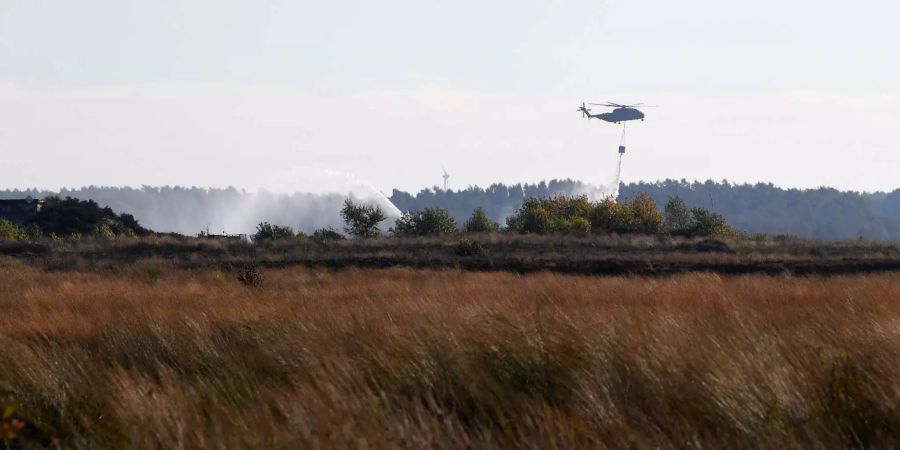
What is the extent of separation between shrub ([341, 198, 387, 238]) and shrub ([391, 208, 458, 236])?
4.38 feet

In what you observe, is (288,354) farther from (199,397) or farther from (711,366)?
(711,366)

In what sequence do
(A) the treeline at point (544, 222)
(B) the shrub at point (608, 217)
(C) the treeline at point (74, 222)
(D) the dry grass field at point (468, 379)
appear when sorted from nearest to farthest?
(D) the dry grass field at point (468, 379)
(C) the treeline at point (74, 222)
(A) the treeline at point (544, 222)
(B) the shrub at point (608, 217)

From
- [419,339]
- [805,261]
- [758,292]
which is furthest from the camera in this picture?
[805,261]

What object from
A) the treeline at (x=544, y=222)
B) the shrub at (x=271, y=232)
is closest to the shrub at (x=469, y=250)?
the treeline at (x=544, y=222)

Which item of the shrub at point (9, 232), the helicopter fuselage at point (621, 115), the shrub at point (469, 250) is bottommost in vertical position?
the shrub at point (9, 232)

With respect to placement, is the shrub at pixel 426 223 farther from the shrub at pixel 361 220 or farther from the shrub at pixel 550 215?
the shrub at pixel 550 215

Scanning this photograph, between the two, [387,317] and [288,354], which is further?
[387,317]

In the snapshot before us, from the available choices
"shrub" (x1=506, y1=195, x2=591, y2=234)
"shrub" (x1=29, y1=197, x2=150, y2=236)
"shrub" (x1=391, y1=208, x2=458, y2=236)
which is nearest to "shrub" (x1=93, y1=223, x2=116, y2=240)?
"shrub" (x1=29, y1=197, x2=150, y2=236)

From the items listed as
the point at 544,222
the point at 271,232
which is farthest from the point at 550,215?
the point at 271,232

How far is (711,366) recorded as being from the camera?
8.27 m

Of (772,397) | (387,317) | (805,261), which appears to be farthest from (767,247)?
(772,397)

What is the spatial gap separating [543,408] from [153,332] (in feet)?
18.2

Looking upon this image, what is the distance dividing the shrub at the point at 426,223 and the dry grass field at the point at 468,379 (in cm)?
5669

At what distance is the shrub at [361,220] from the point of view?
225 ft
